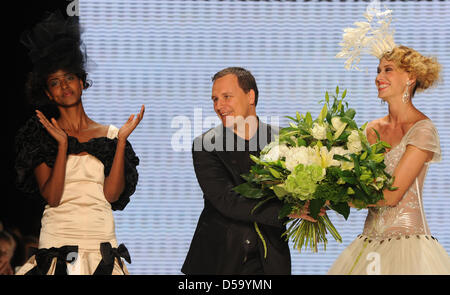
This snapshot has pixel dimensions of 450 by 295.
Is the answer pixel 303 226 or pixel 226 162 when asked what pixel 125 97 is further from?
pixel 303 226

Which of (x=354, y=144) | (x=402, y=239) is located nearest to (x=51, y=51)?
(x=354, y=144)

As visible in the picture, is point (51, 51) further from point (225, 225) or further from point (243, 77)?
point (225, 225)

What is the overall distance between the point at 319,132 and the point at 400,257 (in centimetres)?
80

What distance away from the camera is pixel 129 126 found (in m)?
4.18

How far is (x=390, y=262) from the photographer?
394 centimetres

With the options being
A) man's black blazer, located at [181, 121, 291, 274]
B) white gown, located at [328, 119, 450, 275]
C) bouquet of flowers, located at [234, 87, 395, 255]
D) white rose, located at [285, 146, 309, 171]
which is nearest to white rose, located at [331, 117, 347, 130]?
bouquet of flowers, located at [234, 87, 395, 255]

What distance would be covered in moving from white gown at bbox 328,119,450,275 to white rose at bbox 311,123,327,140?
0.45m

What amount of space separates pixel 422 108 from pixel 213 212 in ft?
4.47

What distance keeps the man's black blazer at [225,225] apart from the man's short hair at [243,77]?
29 cm

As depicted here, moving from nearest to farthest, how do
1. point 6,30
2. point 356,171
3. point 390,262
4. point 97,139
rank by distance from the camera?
point 356,171, point 390,262, point 97,139, point 6,30

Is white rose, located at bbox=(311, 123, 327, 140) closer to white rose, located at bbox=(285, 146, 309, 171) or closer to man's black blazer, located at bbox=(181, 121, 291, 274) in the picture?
white rose, located at bbox=(285, 146, 309, 171)

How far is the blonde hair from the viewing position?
416 centimetres

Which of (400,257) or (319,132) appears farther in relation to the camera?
(400,257)

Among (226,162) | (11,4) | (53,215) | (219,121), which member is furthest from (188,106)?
(11,4)
